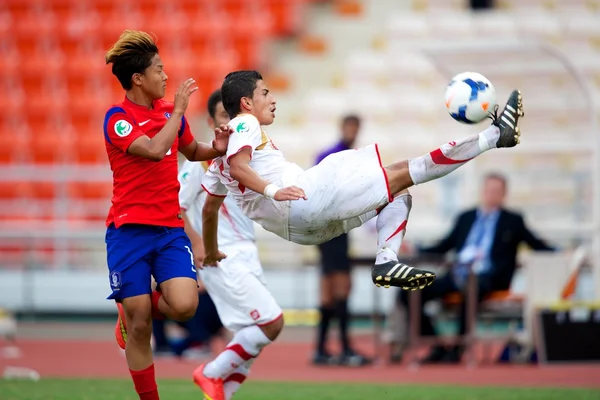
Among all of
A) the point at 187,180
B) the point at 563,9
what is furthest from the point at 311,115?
the point at 187,180

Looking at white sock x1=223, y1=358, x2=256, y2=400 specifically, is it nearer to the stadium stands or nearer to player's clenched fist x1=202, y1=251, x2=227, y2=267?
player's clenched fist x1=202, y1=251, x2=227, y2=267

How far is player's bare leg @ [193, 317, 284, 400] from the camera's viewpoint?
25.7 ft

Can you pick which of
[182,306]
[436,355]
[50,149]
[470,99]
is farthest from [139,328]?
[50,149]

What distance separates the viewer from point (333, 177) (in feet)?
22.3

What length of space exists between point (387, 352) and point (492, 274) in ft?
4.94

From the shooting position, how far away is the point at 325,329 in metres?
11.9

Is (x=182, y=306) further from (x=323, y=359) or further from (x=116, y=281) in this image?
(x=323, y=359)

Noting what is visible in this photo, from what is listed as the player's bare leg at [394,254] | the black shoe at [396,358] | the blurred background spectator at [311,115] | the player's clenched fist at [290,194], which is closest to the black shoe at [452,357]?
the black shoe at [396,358]

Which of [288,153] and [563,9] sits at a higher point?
[563,9]

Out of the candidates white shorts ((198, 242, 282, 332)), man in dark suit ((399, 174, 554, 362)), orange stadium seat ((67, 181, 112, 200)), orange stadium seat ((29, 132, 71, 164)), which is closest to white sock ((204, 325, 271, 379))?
white shorts ((198, 242, 282, 332))

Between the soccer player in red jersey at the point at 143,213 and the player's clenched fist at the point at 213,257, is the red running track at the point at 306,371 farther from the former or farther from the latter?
the soccer player in red jersey at the point at 143,213

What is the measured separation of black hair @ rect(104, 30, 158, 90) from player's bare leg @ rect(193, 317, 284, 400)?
6.81 ft

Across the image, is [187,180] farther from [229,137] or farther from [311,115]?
[311,115]

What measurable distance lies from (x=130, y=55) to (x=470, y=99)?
2.06 m
